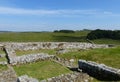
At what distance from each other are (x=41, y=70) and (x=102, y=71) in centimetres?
895

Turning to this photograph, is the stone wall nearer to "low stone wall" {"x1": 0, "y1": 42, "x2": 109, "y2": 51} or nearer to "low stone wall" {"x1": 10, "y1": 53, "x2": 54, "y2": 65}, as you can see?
"low stone wall" {"x1": 10, "y1": 53, "x2": 54, "y2": 65}

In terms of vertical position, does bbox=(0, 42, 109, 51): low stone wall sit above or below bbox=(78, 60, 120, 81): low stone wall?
below

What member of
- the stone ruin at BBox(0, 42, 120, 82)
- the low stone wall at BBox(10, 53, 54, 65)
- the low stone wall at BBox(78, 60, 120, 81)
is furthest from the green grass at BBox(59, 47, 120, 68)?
the low stone wall at BBox(78, 60, 120, 81)

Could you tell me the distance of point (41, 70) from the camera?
30.4 meters

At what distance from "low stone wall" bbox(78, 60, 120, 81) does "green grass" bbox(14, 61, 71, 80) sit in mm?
3209

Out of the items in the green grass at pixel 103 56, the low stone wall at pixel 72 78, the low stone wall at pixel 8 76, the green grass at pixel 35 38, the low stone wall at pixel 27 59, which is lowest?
the green grass at pixel 35 38

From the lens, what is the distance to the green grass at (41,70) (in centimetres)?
2817

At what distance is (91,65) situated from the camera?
993 inches

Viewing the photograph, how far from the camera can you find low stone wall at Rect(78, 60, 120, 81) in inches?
851

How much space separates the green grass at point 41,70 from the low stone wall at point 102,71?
3.21m

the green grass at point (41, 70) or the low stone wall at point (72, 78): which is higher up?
the low stone wall at point (72, 78)

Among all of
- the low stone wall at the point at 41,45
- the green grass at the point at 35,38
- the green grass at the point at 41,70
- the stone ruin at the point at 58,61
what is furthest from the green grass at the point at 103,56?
the green grass at the point at 35,38

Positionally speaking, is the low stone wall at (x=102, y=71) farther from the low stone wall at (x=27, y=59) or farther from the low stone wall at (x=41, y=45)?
the low stone wall at (x=41, y=45)

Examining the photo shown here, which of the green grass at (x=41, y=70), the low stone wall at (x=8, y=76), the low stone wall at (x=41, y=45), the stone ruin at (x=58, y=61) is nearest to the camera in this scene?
the stone ruin at (x=58, y=61)
